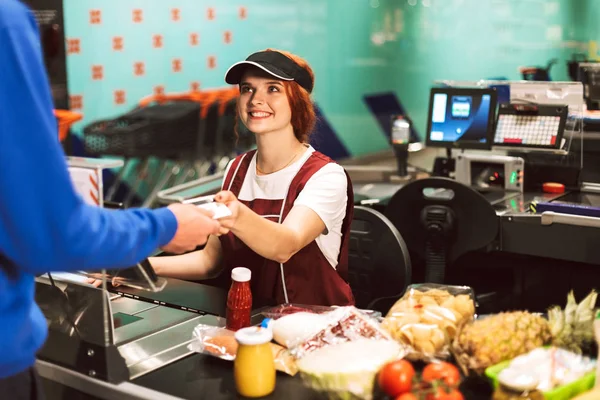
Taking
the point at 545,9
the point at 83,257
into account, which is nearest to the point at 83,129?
the point at 83,257

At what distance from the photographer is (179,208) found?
1.65 meters

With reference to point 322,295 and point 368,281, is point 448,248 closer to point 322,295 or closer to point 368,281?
point 368,281

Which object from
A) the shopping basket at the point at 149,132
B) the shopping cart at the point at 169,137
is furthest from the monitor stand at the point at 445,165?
the shopping basket at the point at 149,132

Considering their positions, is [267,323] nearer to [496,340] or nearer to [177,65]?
[496,340]

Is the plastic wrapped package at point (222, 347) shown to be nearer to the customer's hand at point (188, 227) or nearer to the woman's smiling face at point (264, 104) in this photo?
the customer's hand at point (188, 227)

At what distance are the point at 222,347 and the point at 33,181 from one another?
73 centimetres

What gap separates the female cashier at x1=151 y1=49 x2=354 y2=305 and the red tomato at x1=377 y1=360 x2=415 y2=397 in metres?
0.86

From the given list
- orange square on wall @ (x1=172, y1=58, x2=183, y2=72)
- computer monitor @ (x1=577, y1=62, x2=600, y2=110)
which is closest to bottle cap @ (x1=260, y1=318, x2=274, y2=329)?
computer monitor @ (x1=577, y1=62, x2=600, y2=110)

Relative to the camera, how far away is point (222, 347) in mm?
1892

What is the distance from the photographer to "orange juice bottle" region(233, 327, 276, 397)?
1651 millimetres

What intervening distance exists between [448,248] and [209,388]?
2191 millimetres

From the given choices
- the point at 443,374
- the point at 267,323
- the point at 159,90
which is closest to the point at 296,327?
the point at 267,323

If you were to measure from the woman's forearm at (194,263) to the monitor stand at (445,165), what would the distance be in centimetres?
231

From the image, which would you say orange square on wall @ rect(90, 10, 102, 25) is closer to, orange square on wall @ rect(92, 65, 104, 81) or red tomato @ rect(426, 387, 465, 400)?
orange square on wall @ rect(92, 65, 104, 81)
